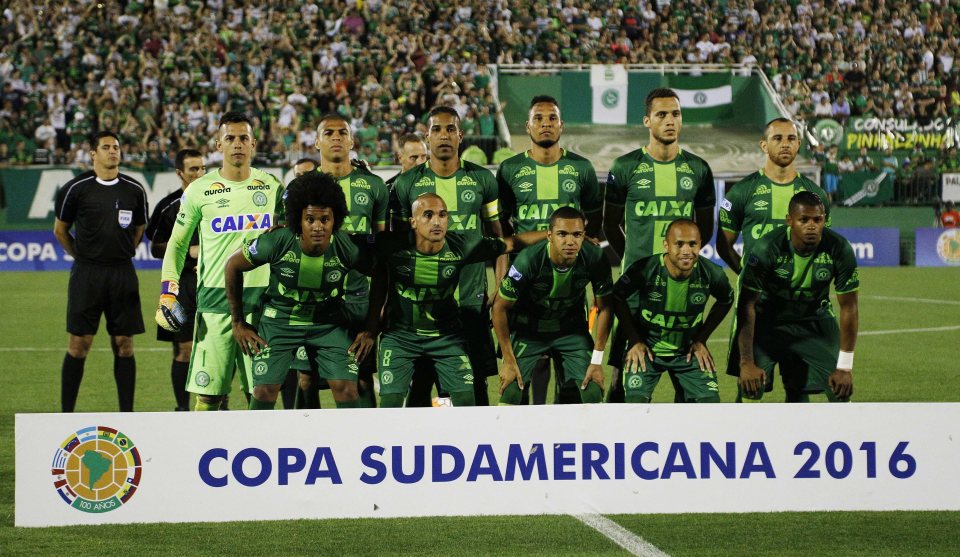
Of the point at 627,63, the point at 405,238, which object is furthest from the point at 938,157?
the point at 405,238

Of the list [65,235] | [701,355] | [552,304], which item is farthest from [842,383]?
[65,235]

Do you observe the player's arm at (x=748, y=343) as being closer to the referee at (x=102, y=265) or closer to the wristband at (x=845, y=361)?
the wristband at (x=845, y=361)

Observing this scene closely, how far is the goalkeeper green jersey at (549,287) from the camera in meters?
Result: 6.86

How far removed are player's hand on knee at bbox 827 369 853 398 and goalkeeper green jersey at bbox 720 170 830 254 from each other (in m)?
0.94

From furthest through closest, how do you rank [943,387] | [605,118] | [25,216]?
1. [605,118]
2. [25,216]
3. [943,387]

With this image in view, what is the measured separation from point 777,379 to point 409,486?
18.7 ft

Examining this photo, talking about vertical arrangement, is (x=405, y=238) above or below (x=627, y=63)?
below

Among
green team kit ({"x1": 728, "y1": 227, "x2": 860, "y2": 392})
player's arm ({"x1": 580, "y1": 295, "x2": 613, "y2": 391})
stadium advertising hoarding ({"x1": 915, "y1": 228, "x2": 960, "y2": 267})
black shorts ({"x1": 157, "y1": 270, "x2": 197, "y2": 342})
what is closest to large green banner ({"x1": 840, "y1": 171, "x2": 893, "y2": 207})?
stadium advertising hoarding ({"x1": 915, "y1": 228, "x2": 960, "y2": 267})

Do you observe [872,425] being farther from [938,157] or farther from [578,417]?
[938,157]

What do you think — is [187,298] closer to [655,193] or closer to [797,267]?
[655,193]

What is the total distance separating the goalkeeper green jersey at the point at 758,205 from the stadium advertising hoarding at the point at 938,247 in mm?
16751

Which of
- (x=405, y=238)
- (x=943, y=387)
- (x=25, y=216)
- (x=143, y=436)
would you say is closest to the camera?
(x=143, y=436)

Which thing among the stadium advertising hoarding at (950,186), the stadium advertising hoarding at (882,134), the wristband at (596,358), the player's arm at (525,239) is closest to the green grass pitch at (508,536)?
the wristband at (596,358)

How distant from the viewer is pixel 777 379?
34.6ft
